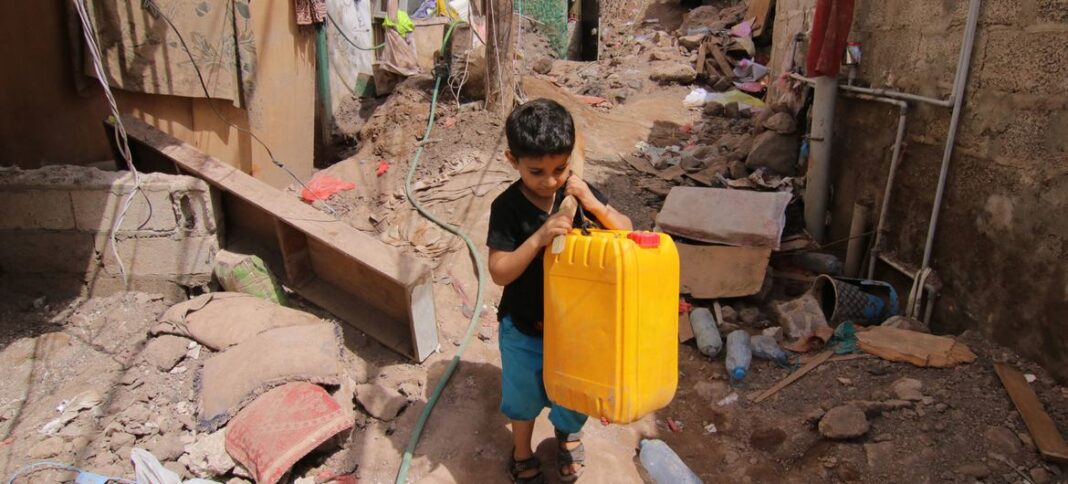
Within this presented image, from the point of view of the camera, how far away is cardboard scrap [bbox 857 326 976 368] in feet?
11.0

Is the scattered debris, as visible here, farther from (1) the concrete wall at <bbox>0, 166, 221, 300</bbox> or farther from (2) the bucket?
(2) the bucket

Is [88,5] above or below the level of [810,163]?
above

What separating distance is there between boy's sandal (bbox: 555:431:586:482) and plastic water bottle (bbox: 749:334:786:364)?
5.06ft

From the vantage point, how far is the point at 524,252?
2146mm

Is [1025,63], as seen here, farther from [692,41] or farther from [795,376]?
[692,41]

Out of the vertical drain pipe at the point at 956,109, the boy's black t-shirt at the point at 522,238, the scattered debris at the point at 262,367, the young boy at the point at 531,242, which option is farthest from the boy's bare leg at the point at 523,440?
the vertical drain pipe at the point at 956,109

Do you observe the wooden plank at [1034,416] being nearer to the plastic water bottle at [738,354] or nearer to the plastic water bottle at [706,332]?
the plastic water bottle at [738,354]

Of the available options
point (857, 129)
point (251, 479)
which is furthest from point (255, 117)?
point (857, 129)

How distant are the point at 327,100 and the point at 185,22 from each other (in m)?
3.05

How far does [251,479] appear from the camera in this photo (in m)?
2.74

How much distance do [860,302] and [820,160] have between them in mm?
1567

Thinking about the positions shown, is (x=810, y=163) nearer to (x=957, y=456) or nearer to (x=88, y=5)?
(x=957, y=456)

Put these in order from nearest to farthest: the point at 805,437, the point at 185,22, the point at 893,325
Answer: the point at 805,437
the point at 893,325
the point at 185,22

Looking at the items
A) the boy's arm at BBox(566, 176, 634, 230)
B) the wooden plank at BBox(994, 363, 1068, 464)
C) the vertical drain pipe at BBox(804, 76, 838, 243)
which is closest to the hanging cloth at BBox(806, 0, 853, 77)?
the vertical drain pipe at BBox(804, 76, 838, 243)
